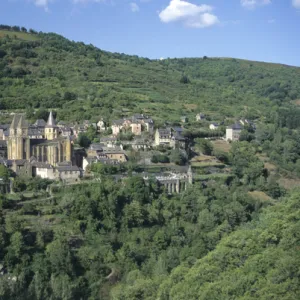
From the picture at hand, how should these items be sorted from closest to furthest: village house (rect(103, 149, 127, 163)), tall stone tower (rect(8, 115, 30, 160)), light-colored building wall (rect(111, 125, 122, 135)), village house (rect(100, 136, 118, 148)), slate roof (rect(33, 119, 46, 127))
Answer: tall stone tower (rect(8, 115, 30, 160)), village house (rect(103, 149, 127, 163)), village house (rect(100, 136, 118, 148)), slate roof (rect(33, 119, 46, 127)), light-colored building wall (rect(111, 125, 122, 135))

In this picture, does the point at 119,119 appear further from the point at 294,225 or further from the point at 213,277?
the point at 213,277

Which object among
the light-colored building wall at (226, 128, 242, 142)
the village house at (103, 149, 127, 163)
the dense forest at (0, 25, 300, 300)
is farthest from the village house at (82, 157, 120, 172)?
the light-colored building wall at (226, 128, 242, 142)

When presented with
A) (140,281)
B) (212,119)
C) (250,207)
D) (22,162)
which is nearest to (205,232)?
(250,207)

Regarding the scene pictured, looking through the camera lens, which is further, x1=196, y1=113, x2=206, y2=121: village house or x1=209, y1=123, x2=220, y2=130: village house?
x1=196, y1=113, x2=206, y2=121: village house

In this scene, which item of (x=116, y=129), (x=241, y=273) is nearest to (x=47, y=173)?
(x=116, y=129)

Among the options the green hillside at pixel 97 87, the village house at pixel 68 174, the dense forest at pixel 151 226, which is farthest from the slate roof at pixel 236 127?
the village house at pixel 68 174

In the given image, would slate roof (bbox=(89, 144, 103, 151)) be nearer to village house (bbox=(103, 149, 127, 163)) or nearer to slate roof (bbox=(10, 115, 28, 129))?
village house (bbox=(103, 149, 127, 163))

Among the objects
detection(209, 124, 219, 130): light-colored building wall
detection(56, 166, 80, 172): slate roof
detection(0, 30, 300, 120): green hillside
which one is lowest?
detection(56, 166, 80, 172): slate roof
